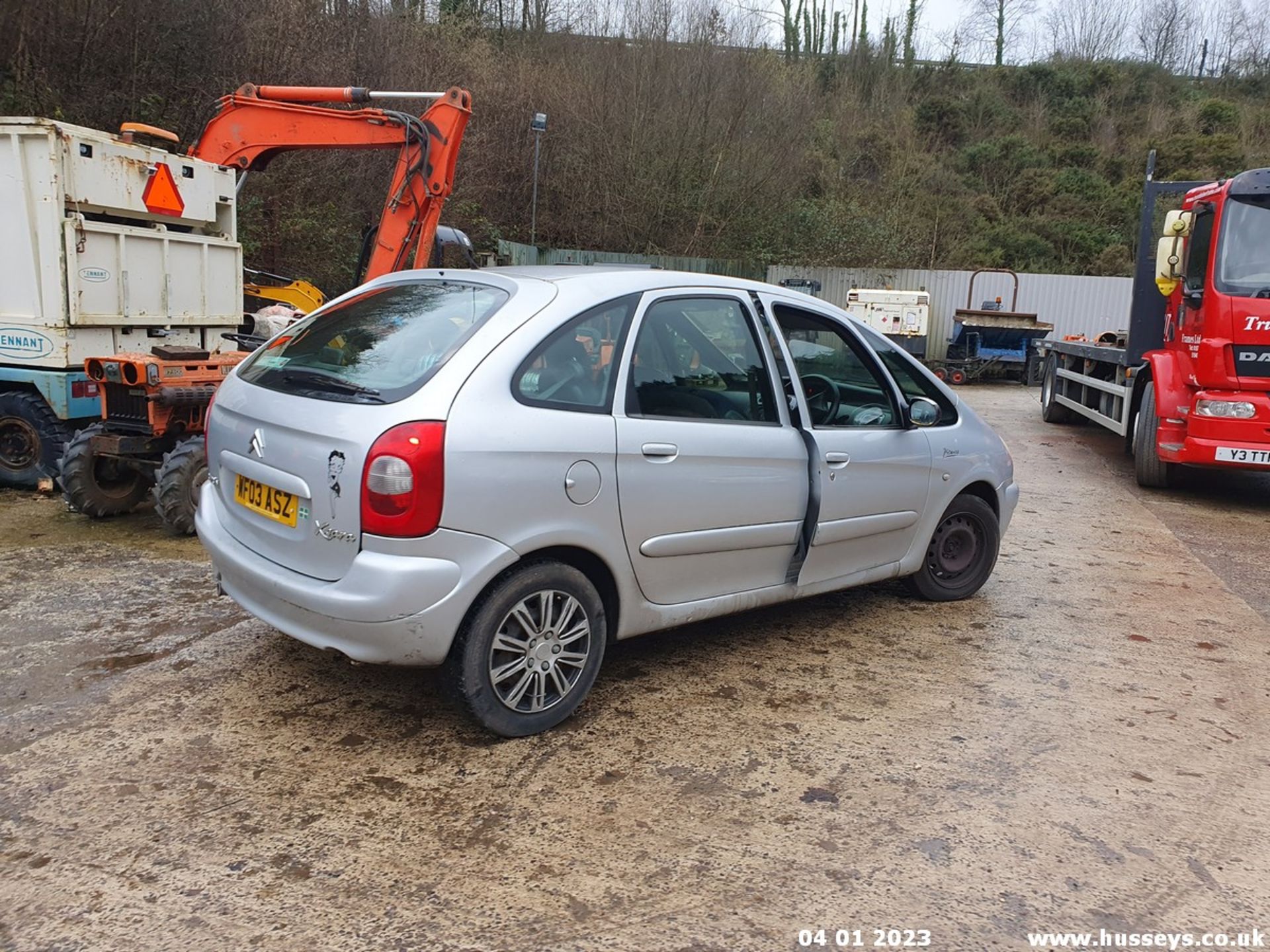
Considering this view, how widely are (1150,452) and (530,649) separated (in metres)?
7.87

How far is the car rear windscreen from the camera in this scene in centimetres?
335

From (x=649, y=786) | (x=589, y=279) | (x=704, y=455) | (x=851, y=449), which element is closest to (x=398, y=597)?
(x=649, y=786)

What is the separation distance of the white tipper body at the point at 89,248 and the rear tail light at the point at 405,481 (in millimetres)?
5035

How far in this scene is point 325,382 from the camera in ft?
11.4

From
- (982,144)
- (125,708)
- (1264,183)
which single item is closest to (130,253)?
(125,708)

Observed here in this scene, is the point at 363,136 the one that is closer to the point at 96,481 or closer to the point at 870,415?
the point at 96,481

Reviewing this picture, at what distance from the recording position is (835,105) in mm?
Answer: 37156

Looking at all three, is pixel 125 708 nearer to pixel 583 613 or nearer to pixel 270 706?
pixel 270 706

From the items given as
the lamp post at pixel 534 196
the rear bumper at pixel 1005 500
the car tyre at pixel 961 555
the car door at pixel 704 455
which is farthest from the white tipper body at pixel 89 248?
the lamp post at pixel 534 196

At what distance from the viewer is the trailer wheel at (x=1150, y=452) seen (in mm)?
9109

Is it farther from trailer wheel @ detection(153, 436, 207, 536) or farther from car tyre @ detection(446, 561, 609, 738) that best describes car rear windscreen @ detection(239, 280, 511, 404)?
trailer wheel @ detection(153, 436, 207, 536)

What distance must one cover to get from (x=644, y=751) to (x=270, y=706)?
4.80ft
